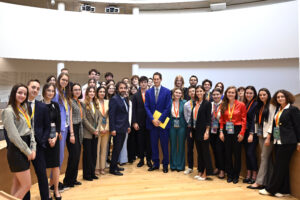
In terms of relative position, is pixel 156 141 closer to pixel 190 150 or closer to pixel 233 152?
pixel 190 150

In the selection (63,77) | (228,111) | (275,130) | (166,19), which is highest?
(166,19)

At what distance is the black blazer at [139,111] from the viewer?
4.61m

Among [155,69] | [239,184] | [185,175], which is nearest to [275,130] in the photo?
[239,184]

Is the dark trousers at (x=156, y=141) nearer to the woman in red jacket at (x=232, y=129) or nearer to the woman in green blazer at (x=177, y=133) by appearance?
the woman in green blazer at (x=177, y=133)

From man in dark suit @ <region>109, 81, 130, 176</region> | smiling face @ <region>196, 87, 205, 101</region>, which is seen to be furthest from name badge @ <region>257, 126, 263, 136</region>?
man in dark suit @ <region>109, 81, 130, 176</region>

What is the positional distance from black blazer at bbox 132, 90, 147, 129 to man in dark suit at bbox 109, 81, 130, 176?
34 cm

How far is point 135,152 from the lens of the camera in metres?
5.11

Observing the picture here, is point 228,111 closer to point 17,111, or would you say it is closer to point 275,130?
point 275,130

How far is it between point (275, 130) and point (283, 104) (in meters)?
0.38

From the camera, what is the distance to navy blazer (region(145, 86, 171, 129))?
172 inches

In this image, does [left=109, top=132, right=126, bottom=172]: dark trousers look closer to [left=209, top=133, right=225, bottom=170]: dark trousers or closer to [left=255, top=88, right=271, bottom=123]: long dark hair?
[left=209, top=133, right=225, bottom=170]: dark trousers

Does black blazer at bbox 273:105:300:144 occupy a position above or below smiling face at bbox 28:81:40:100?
below

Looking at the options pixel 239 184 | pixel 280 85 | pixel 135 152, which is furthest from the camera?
pixel 280 85

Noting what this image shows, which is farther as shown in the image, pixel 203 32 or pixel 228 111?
pixel 203 32
